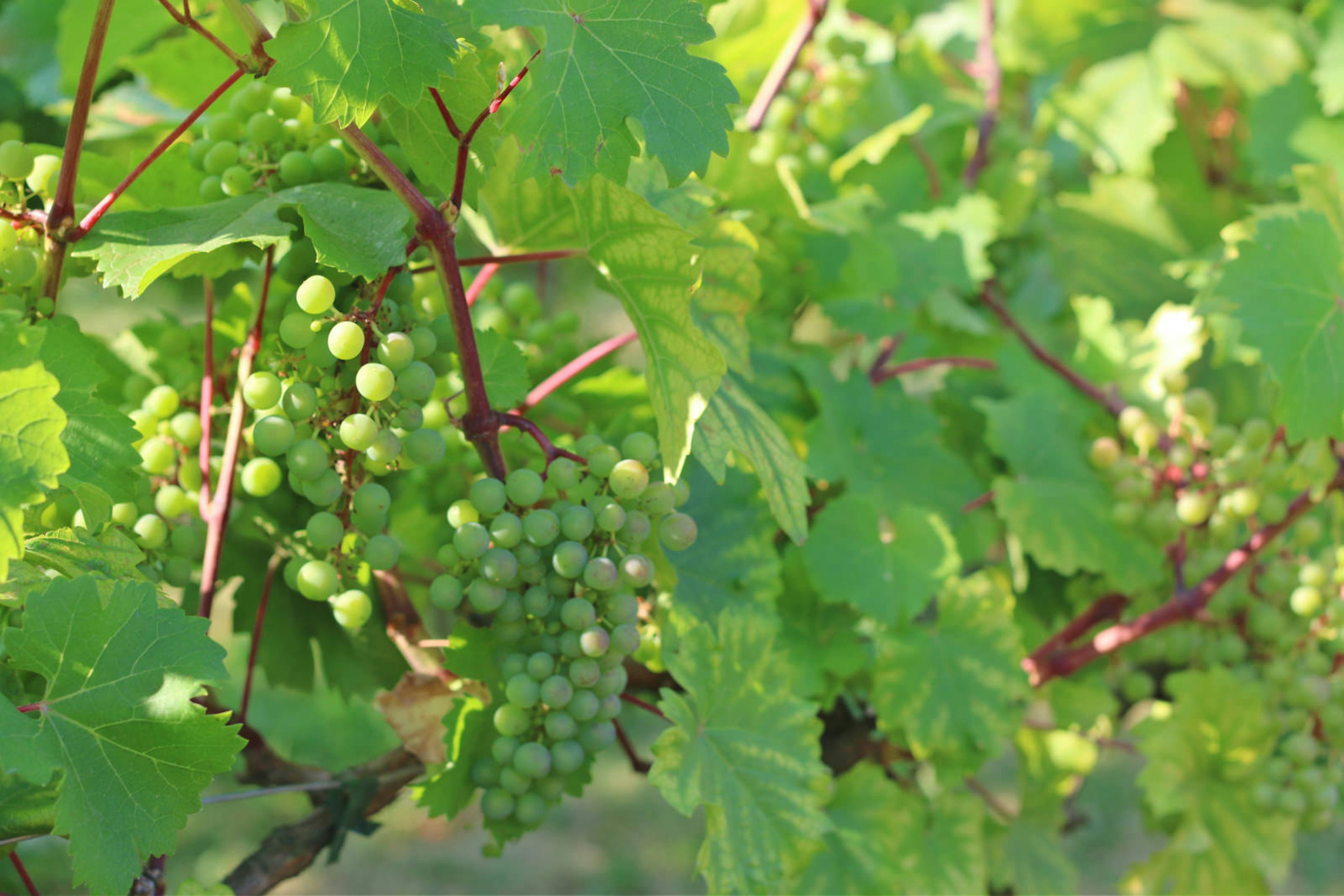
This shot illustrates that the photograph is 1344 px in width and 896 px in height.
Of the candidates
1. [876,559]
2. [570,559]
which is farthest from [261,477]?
[876,559]

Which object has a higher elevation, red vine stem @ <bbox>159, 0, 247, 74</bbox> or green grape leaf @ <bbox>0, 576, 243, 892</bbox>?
red vine stem @ <bbox>159, 0, 247, 74</bbox>

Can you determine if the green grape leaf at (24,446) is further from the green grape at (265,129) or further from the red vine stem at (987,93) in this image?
the red vine stem at (987,93)

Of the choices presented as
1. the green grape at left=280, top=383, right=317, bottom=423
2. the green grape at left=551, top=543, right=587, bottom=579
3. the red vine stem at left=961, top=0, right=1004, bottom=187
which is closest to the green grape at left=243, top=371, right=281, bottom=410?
the green grape at left=280, top=383, right=317, bottom=423

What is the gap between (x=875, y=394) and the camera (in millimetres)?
1328

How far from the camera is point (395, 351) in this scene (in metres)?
0.69

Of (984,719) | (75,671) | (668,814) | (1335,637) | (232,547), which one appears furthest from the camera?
(668,814)

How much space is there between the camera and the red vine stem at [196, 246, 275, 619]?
0.79 metres

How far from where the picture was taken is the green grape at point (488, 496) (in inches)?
29.9

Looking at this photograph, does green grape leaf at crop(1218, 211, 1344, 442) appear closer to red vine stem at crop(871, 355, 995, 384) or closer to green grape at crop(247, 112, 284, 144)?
red vine stem at crop(871, 355, 995, 384)

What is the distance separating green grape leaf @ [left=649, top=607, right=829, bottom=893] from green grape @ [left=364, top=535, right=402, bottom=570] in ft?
0.77

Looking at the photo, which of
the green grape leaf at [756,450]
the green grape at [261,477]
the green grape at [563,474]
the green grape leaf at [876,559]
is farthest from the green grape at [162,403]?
the green grape leaf at [876,559]

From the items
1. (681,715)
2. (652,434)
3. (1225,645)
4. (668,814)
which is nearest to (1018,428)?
(1225,645)

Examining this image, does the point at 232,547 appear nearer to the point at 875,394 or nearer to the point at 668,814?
the point at 875,394

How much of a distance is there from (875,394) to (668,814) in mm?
2737
